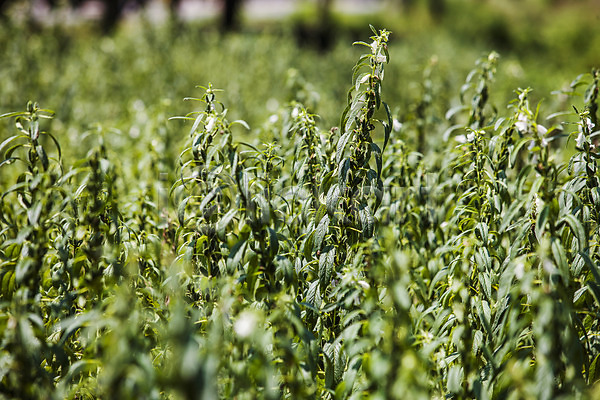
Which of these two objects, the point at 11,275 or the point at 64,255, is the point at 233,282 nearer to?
the point at 64,255

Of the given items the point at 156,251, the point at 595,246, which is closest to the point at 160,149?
the point at 156,251

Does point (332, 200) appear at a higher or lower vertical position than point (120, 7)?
lower

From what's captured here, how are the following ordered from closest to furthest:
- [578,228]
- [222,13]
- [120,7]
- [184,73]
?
1. [578,228]
2. [184,73]
3. [120,7]
4. [222,13]

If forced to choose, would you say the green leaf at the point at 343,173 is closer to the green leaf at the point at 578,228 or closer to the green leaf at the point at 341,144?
the green leaf at the point at 341,144

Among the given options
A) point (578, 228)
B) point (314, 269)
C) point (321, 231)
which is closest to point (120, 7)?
point (314, 269)

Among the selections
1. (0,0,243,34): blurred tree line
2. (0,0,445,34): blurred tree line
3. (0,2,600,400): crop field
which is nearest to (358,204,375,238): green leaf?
(0,2,600,400): crop field

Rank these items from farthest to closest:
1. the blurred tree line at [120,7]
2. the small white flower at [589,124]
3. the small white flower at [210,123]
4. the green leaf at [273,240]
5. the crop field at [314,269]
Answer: the blurred tree line at [120,7] < the small white flower at [589,124] < the small white flower at [210,123] < the green leaf at [273,240] < the crop field at [314,269]

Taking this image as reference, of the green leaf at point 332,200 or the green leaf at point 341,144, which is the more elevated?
the green leaf at point 341,144

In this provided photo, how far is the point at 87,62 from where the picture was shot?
A: 696 centimetres

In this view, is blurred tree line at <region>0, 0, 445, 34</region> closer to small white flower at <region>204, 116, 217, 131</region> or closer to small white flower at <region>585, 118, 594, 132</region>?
small white flower at <region>204, 116, 217, 131</region>

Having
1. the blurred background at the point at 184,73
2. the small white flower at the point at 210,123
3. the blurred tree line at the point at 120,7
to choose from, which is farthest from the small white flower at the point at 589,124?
the blurred tree line at the point at 120,7

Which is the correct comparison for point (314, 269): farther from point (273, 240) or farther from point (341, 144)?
point (341, 144)

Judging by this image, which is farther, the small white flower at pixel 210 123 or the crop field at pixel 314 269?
the small white flower at pixel 210 123

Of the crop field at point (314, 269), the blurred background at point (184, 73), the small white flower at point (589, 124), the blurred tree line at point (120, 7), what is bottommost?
the crop field at point (314, 269)
